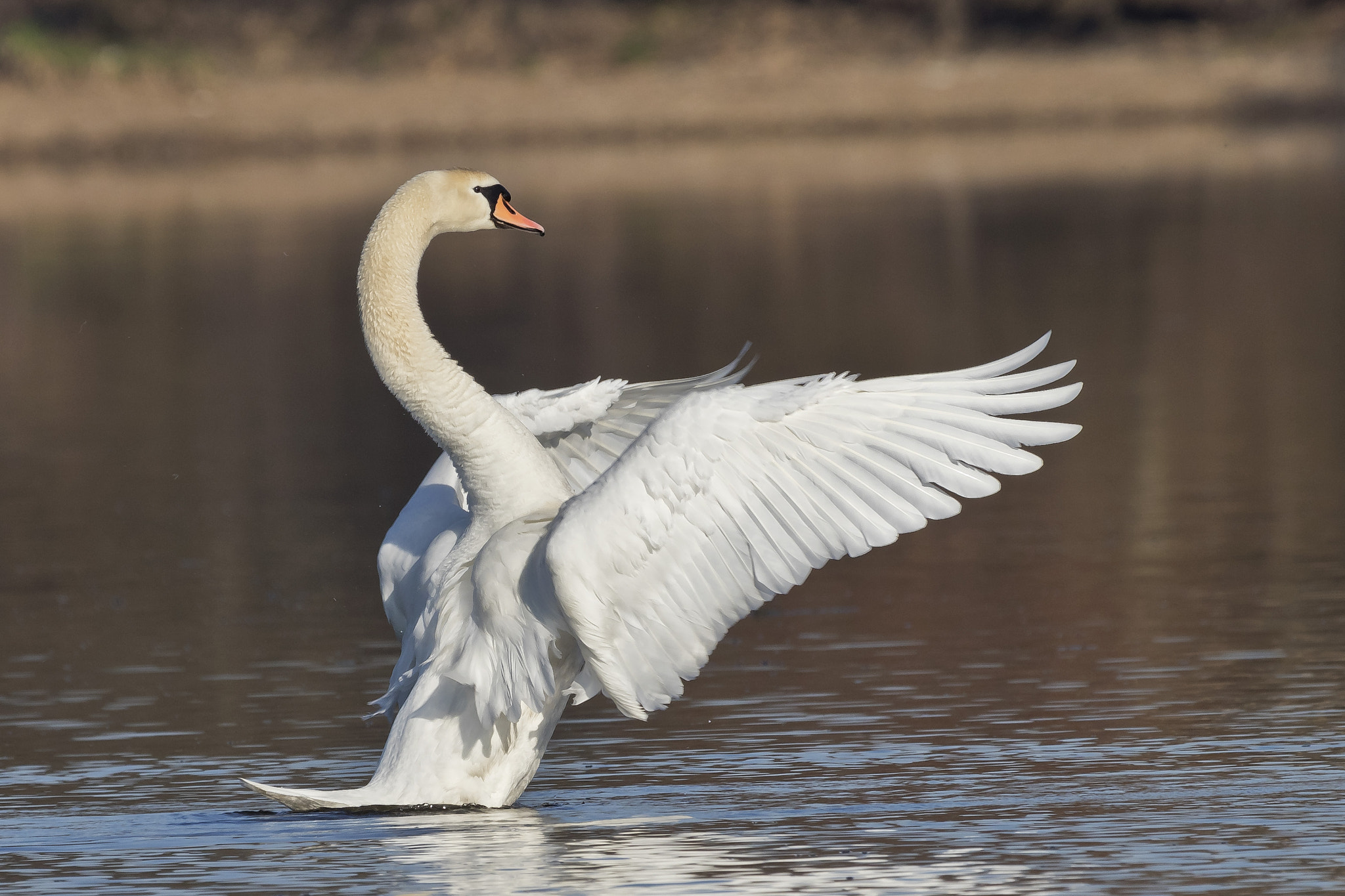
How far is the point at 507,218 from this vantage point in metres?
7.62

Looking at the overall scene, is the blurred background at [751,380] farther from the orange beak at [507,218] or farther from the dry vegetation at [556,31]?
the orange beak at [507,218]

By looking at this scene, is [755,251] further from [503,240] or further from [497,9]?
[497,9]

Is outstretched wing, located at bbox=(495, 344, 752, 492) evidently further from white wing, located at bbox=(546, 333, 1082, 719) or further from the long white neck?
white wing, located at bbox=(546, 333, 1082, 719)

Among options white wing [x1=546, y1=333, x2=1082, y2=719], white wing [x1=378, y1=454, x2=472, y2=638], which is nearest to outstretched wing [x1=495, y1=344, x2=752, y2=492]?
white wing [x1=378, y1=454, x2=472, y2=638]

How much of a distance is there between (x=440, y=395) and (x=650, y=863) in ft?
5.48

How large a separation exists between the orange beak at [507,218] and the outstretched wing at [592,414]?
701 millimetres

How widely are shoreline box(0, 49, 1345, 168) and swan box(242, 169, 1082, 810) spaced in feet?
113

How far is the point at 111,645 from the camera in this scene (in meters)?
9.92

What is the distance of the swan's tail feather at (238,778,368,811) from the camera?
6727mm

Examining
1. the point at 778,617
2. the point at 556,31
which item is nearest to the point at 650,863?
the point at 778,617

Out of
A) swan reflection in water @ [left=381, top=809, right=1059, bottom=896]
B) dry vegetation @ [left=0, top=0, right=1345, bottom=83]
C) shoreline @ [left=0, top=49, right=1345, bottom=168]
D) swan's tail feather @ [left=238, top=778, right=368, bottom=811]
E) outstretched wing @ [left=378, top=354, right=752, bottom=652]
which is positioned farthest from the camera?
dry vegetation @ [left=0, top=0, right=1345, bottom=83]

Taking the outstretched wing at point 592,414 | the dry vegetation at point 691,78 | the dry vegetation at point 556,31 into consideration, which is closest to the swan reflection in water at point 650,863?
the outstretched wing at point 592,414

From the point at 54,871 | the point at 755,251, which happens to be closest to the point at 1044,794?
the point at 54,871

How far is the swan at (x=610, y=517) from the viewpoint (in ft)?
21.5
